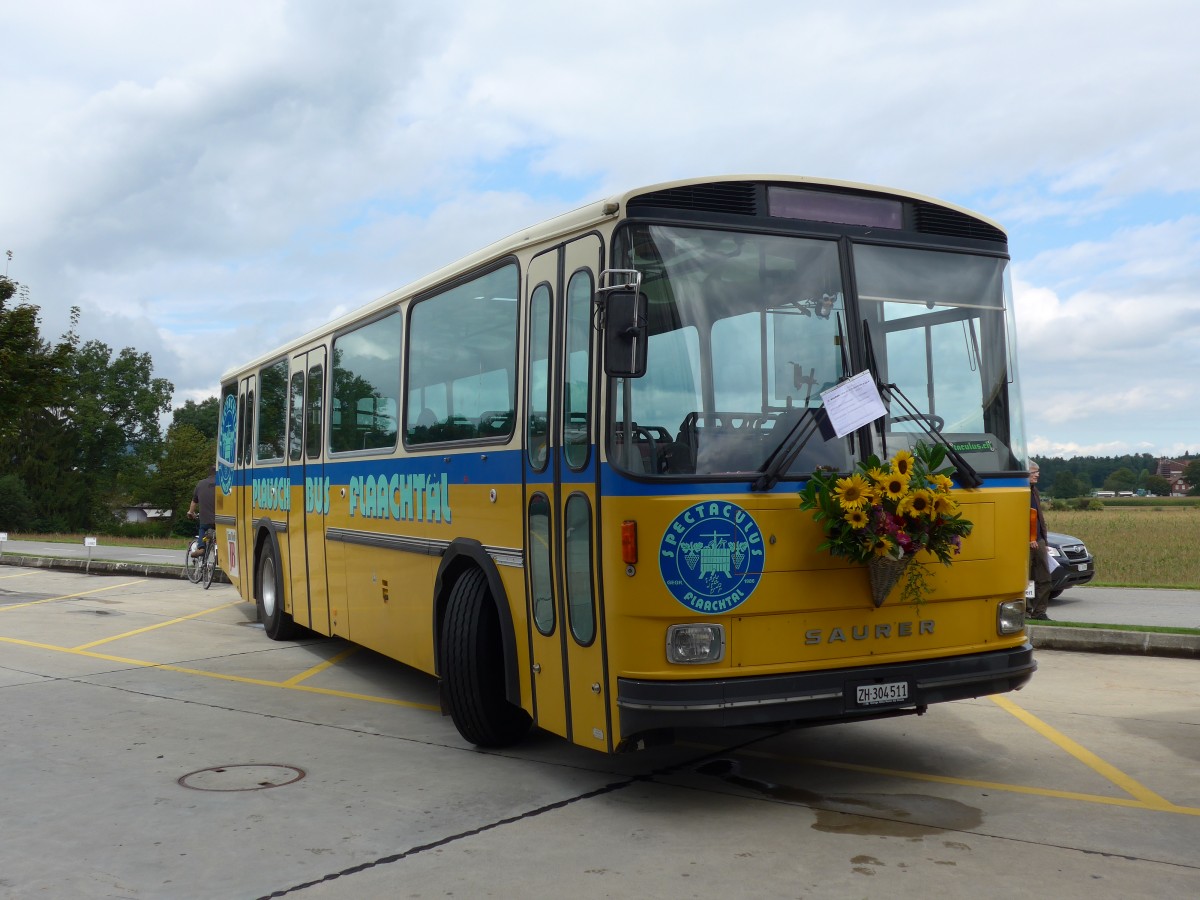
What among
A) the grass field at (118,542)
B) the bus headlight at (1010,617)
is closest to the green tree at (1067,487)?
the grass field at (118,542)

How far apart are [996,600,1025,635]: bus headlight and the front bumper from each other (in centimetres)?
22

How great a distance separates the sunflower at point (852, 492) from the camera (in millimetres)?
5652

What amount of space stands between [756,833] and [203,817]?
279 cm

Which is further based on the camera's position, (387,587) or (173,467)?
(173,467)

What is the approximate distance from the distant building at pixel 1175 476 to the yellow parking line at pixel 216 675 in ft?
254

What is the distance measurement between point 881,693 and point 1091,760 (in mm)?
1781

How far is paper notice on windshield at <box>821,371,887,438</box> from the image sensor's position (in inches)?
232

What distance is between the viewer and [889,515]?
18.6ft

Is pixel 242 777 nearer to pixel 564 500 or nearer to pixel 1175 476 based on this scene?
pixel 564 500

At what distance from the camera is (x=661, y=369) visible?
5.68 m

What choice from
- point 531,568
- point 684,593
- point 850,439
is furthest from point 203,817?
point 850,439

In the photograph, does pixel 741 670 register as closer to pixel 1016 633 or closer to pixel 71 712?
pixel 1016 633

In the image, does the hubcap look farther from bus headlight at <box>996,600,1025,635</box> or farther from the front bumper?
bus headlight at <box>996,600,1025,635</box>

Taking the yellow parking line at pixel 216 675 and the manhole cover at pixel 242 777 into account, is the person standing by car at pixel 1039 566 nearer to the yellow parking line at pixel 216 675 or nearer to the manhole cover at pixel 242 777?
the yellow parking line at pixel 216 675
